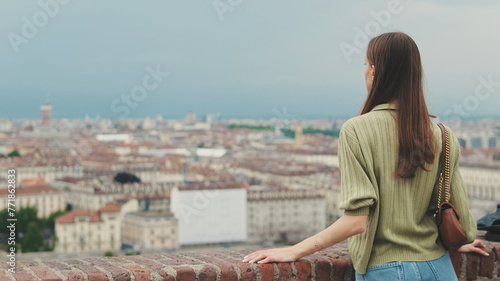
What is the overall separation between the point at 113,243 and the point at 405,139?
24.8 m

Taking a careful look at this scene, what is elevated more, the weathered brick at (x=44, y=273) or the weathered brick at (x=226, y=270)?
the weathered brick at (x=44, y=273)

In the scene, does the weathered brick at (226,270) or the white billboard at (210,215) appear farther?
the white billboard at (210,215)

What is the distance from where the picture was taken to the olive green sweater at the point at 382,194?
44.7 inches

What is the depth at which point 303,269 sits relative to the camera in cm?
134

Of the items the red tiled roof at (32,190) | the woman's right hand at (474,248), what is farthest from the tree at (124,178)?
the woman's right hand at (474,248)

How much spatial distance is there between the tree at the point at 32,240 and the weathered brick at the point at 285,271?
23.1 m

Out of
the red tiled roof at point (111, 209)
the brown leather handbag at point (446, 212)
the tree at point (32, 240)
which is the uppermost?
the brown leather handbag at point (446, 212)

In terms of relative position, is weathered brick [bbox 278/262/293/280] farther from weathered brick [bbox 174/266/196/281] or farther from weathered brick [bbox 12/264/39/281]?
weathered brick [bbox 12/264/39/281]

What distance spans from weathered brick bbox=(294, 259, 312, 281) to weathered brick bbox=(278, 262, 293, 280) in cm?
2

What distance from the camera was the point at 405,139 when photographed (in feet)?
3.74

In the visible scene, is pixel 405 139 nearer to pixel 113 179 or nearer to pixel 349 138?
pixel 349 138

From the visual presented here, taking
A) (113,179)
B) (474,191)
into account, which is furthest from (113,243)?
(474,191)

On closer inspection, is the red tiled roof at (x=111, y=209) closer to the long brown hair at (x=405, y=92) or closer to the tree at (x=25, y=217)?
the tree at (x=25, y=217)

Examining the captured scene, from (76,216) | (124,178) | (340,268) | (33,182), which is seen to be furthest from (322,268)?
(124,178)
